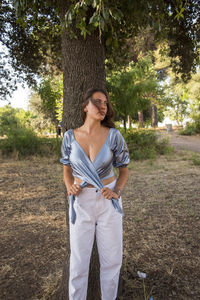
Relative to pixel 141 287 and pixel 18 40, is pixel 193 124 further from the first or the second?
pixel 141 287

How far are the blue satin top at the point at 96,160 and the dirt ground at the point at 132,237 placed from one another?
3.36ft

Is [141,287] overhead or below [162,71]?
below

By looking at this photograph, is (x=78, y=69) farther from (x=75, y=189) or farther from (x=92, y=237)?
(x=92, y=237)

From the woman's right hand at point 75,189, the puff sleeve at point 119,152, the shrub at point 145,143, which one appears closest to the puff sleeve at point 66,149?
the woman's right hand at point 75,189

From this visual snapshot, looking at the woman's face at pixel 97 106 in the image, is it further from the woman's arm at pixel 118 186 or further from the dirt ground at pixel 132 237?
the dirt ground at pixel 132 237

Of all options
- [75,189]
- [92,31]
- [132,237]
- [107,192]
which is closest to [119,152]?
[107,192]

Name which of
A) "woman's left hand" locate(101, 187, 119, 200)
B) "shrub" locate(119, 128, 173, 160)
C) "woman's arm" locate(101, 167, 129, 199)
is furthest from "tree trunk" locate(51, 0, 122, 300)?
"shrub" locate(119, 128, 173, 160)

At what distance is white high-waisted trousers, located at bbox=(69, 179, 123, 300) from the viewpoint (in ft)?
5.79

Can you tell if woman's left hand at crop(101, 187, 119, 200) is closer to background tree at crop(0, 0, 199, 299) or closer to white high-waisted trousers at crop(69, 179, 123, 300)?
white high-waisted trousers at crop(69, 179, 123, 300)

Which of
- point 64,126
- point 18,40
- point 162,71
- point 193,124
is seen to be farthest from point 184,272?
point 162,71

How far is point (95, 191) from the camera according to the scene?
1752 millimetres

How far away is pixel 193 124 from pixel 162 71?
243 inches

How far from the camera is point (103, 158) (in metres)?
1.77

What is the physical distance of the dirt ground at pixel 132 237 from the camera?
260cm
